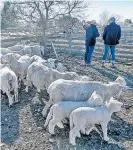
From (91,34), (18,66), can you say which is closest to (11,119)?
(18,66)

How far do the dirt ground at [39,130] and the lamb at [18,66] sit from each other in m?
0.84

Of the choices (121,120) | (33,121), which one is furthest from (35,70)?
(121,120)

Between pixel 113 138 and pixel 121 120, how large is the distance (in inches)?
40.1

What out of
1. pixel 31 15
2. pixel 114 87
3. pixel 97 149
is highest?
pixel 31 15

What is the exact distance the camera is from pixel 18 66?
32.1 feet

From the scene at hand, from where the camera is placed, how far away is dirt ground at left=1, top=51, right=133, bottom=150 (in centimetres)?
593

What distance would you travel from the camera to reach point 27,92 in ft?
30.1

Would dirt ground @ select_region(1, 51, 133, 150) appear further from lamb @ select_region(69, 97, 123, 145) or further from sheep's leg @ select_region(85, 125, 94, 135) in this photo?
lamb @ select_region(69, 97, 123, 145)

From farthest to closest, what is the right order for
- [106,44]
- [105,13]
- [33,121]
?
[105,13]
[106,44]
[33,121]

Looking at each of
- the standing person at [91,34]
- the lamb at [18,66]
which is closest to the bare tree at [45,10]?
the standing person at [91,34]

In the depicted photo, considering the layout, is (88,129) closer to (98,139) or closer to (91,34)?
(98,139)

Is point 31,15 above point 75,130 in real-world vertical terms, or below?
above

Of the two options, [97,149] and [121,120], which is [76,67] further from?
[97,149]

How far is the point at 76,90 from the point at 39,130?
1.22m
